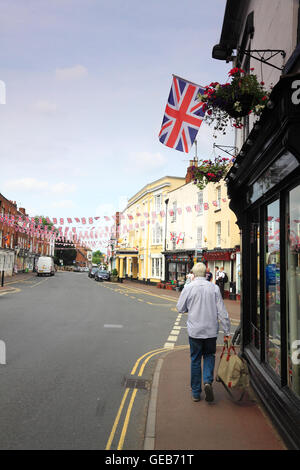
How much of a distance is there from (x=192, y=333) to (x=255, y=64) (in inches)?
258

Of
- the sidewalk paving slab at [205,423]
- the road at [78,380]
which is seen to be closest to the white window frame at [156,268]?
the road at [78,380]

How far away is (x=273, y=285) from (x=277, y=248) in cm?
63

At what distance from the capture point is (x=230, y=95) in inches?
235

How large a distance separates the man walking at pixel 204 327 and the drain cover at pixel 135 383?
1.12 meters

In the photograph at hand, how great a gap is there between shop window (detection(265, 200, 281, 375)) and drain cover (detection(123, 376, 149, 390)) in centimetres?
204

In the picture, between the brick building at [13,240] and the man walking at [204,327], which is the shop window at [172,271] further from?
the man walking at [204,327]

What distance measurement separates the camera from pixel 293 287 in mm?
4375

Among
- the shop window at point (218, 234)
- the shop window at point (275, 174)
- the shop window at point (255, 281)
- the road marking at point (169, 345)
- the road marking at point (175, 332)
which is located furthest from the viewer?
the shop window at point (218, 234)

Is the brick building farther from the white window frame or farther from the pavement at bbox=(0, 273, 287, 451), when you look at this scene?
the pavement at bbox=(0, 273, 287, 451)

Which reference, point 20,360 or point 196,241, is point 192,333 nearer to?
point 20,360

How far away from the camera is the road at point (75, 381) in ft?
13.5

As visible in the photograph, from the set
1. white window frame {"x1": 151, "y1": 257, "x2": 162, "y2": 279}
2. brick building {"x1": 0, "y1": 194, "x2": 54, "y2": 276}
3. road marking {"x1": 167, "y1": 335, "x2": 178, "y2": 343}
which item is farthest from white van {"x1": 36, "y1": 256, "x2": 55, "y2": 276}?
road marking {"x1": 167, "y1": 335, "x2": 178, "y2": 343}

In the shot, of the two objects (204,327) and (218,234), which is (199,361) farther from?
(218,234)

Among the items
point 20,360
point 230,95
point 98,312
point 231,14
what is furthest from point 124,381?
point 231,14
